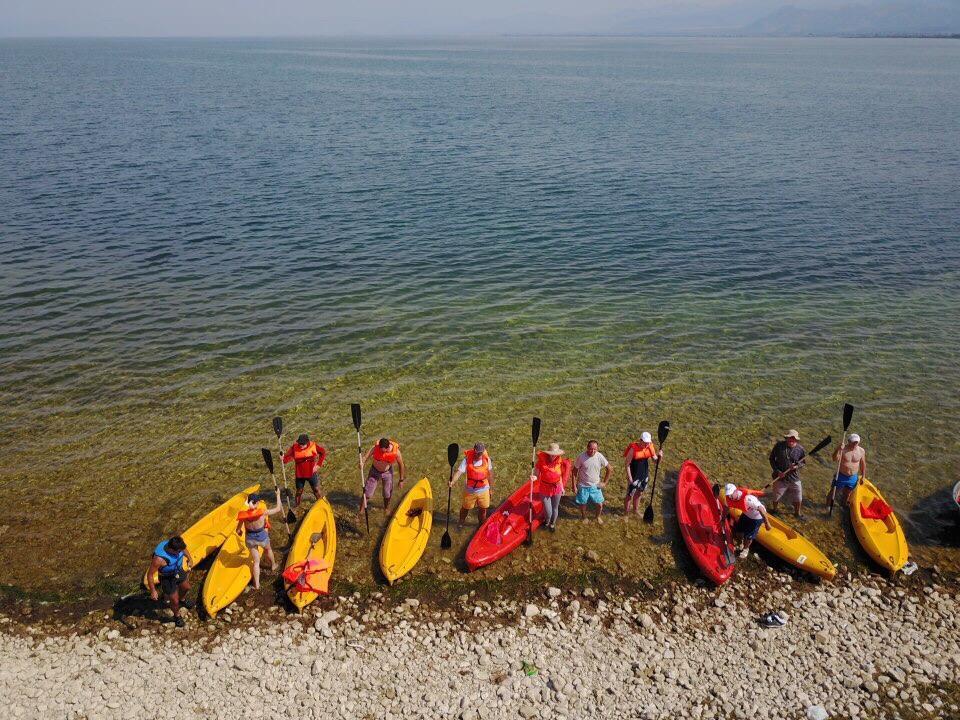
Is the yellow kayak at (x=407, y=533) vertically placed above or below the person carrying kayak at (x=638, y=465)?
below

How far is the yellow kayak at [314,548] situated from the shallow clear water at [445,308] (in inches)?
74.7

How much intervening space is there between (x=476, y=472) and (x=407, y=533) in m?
1.85

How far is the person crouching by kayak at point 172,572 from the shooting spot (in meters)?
11.0

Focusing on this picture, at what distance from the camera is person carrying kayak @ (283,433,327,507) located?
46.2 feet

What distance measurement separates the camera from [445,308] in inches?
1005

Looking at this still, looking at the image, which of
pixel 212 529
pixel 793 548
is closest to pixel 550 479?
pixel 793 548

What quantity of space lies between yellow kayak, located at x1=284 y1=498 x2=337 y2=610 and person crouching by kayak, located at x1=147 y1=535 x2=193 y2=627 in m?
1.72

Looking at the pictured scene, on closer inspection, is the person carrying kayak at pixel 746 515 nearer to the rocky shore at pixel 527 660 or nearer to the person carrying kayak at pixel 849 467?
the rocky shore at pixel 527 660

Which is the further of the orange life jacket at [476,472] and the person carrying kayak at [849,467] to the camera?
the person carrying kayak at [849,467]

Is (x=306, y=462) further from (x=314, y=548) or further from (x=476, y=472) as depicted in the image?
(x=476, y=472)

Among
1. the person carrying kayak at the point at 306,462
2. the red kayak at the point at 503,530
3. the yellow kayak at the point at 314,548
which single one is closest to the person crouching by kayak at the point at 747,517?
the red kayak at the point at 503,530

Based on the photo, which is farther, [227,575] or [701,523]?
[701,523]

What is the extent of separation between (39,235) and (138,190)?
8.78 meters

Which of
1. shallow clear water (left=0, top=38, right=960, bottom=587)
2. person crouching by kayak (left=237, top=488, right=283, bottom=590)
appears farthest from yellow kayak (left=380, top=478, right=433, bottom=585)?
person crouching by kayak (left=237, top=488, right=283, bottom=590)
